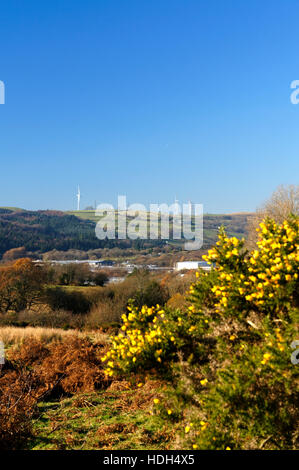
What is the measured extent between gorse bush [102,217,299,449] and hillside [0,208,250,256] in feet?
313

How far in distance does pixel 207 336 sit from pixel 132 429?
241 centimetres

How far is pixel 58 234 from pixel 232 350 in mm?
142802

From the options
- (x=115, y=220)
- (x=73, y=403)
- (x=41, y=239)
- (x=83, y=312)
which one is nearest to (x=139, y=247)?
(x=41, y=239)

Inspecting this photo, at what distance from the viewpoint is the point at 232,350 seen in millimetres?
5621

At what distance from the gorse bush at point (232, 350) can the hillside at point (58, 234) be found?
95.5 meters

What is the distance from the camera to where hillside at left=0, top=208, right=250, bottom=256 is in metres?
118

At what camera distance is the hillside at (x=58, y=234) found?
387 feet

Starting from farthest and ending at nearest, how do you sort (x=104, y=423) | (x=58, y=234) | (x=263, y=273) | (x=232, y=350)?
(x=58, y=234) → (x=104, y=423) → (x=232, y=350) → (x=263, y=273)

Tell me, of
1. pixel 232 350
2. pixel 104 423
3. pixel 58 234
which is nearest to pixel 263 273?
pixel 232 350

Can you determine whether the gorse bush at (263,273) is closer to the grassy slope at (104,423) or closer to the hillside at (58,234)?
the grassy slope at (104,423)
